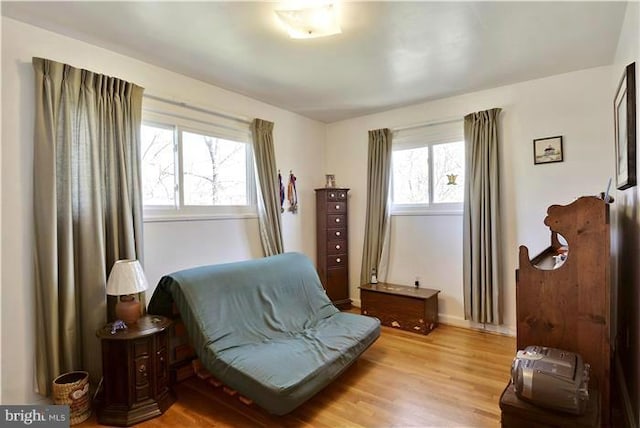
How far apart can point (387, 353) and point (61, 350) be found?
2499mm

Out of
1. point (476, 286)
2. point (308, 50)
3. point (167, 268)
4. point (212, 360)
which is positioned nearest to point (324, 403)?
point (212, 360)

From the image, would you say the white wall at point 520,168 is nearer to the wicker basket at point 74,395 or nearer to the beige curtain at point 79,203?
the beige curtain at point 79,203

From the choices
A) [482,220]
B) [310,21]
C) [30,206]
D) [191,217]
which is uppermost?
[310,21]

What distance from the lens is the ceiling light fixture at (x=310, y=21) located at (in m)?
1.96

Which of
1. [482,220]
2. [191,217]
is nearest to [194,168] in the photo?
[191,217]

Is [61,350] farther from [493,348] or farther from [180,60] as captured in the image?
[493,348]

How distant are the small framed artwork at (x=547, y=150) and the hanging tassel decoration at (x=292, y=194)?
8.49ft

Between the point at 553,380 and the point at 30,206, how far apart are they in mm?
3133

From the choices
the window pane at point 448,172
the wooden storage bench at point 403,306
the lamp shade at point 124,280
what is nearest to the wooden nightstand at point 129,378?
the lamp shade at point 124,280

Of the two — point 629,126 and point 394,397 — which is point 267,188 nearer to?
point 394,397

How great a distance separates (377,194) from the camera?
412 cm

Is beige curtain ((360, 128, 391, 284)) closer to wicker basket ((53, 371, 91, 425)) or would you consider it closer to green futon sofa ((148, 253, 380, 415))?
green futon sofa ((148, 253, 380, 415))

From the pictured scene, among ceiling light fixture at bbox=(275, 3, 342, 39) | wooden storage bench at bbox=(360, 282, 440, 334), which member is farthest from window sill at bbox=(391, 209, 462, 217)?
ceiling light fixture at bbox=(275, 3, 342, 39)

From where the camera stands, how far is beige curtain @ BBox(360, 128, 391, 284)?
408 centimetres
